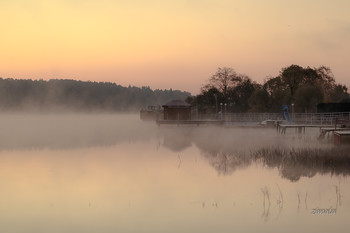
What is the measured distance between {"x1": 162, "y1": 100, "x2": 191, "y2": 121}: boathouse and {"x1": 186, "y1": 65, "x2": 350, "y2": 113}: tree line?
27.4 feet

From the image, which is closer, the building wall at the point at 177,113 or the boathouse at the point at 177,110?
the boathouse at the point at 177,110

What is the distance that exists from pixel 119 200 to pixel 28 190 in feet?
15.8

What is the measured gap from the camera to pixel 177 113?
78.6 metres

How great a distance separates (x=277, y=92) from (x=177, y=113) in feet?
69.4

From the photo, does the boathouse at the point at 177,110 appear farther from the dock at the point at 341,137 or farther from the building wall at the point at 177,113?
the dock at the point at 341,137

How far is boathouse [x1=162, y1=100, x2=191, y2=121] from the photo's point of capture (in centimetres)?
7825

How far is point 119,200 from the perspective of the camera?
15.6 metres

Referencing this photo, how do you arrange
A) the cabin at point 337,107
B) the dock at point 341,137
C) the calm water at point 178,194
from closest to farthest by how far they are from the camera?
1. the calm water at point 178,194
2. the dock at point 341,137
3. the cabin at point 337,107

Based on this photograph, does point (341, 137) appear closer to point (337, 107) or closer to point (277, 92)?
point (337, 107)

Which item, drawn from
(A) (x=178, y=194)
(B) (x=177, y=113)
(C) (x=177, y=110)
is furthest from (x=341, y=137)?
(B) (x=177, y=113)

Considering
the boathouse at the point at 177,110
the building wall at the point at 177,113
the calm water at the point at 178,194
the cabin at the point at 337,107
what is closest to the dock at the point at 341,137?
the calm water at the point at 178,194

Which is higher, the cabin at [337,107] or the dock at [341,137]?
the cabin at [337,107]

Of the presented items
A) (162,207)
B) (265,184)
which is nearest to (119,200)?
(162,207)

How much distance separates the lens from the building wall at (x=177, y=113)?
258 ft
